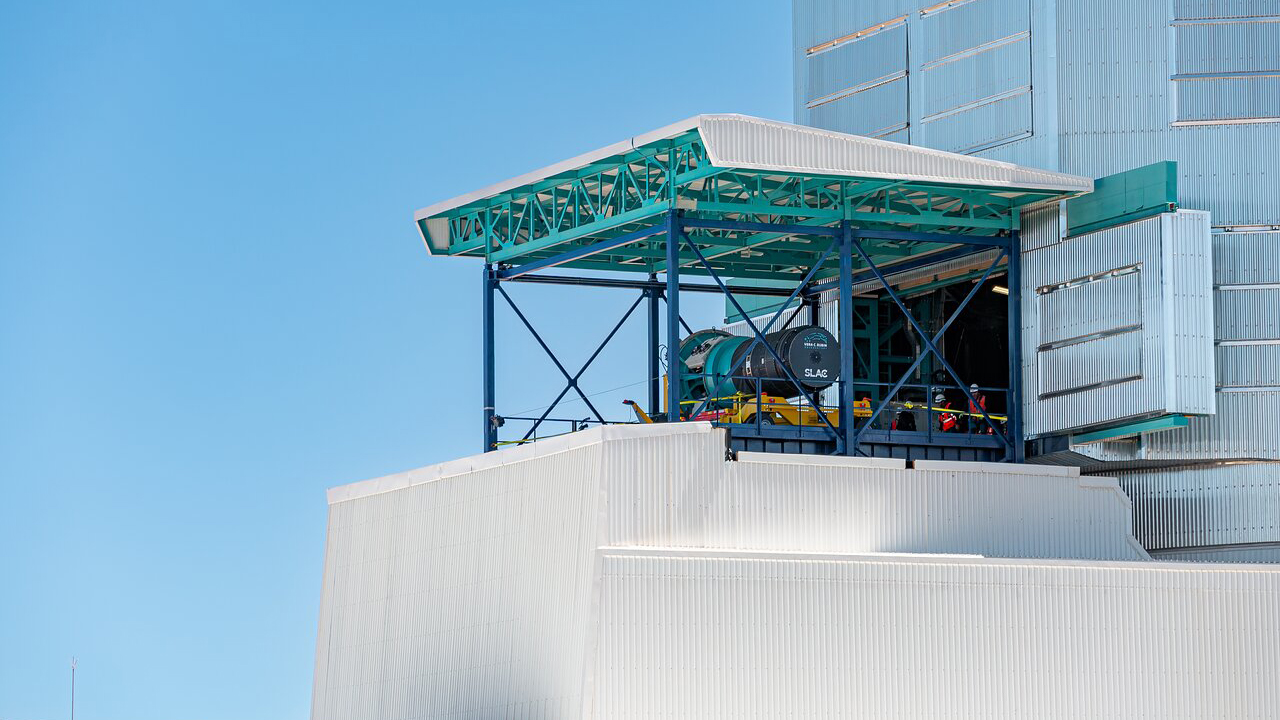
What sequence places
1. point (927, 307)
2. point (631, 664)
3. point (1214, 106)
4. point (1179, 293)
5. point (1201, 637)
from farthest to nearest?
1. point (927, 307)
2. point (1214, 106)
3. point (1179, 293)
4. point (1201, 637)
5. point (631, 664)

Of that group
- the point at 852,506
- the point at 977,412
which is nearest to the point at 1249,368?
the point at 977,412

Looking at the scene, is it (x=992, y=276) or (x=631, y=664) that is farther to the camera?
(x=992, y=276)

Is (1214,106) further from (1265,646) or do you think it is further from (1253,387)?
(1265,646)

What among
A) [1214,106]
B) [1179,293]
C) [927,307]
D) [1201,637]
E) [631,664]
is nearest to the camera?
[631,664]

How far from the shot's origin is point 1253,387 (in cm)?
5247

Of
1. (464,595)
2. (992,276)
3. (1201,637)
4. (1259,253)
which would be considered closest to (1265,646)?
(1201,637)

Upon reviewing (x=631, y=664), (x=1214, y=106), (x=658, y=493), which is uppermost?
(x=1214, y=106)

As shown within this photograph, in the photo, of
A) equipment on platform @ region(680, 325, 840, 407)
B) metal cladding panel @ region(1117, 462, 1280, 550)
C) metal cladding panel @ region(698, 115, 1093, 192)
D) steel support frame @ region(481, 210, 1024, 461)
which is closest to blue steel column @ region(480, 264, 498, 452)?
steel support frame @ region(481, 210, 1024, 461)

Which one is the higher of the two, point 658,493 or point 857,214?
point 857,214

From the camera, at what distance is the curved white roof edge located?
49.5 meters

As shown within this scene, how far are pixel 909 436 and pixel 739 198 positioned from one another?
7917 mm

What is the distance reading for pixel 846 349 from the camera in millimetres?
53062

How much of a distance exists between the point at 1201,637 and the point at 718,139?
16.2 m

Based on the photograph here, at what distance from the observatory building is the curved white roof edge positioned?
84mm
